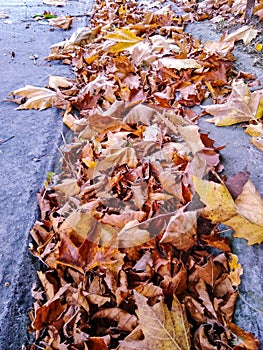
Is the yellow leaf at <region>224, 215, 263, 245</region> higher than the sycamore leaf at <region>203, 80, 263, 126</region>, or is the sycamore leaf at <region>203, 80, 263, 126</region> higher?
the sycamore leaf at <region>203, 80, 263, 126</region>

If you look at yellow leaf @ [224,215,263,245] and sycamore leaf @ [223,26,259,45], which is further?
sycamore leaf @ [223,26,259,45]

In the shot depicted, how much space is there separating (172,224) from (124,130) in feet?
1.80

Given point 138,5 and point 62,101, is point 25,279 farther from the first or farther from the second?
point 138,5

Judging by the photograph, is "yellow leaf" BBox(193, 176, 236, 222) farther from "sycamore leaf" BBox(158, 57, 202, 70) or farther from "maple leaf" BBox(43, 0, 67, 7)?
"maple leaf" BBox(43, 0, 67, 7)

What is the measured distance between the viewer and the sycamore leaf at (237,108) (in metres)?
1.31

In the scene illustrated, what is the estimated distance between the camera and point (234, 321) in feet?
2.60

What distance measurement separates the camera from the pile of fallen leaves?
0.79 m

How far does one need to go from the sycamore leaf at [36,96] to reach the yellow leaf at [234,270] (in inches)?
44.8

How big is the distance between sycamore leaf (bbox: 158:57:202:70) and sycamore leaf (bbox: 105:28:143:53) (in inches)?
15.0

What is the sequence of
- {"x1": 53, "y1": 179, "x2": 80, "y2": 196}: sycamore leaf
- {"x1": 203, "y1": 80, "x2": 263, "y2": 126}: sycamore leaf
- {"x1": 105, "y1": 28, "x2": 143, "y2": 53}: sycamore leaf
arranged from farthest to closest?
1. {"x1": 105, "y1": 28, "x2": 143, "y2": 53}: sycamore leaf
2. {"x1": 203, "y1": 80, "x2": 263, "y2": 126}: sycamore leaf
3. {"x1": 53, "y1": 179, "x2": 80, "y2": 196}: sycamore leaf

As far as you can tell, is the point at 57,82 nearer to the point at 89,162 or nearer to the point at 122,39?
the point at 122,39

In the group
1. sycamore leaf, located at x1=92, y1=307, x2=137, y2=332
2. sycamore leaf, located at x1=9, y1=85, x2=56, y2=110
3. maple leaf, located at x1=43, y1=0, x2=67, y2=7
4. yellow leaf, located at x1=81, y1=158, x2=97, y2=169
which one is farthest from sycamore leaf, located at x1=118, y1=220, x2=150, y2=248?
maple leaf, located at x1=43, y1=0, x2=67, y2=7

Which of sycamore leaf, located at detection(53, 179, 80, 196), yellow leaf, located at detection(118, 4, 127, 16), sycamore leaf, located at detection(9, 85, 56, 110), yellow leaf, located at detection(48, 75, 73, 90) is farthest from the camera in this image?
yellow leaf, located at detection(118, 4, 127, 16)

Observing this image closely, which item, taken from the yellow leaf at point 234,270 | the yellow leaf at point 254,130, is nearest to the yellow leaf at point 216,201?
the yellow leaf at point 234,270
